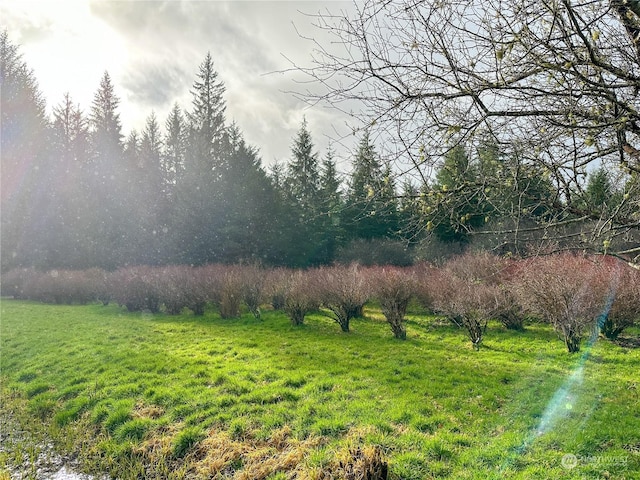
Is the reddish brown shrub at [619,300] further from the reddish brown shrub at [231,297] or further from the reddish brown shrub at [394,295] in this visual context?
the reddish brown shrub at [231,297]

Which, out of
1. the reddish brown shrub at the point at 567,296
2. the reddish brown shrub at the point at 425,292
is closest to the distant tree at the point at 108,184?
the reddish brown shrub at the point at 425,292

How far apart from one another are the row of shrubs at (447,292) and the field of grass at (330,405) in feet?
2.22

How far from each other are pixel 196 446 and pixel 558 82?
488 centimetres

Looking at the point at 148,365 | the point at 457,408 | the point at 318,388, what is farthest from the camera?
the point at 148,365

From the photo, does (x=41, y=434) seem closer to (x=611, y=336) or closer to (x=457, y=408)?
(x=457, y=408)

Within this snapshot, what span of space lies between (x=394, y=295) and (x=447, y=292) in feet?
5.25

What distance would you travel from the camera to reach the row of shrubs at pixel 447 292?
24.8 feet

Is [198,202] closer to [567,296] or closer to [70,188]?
[70,188]

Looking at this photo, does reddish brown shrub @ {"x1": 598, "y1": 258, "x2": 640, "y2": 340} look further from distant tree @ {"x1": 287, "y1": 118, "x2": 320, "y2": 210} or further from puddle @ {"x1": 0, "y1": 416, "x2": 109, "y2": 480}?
distant tree @ {"x1": 287, "y1": 118, "x2": 320, "y2": 210}

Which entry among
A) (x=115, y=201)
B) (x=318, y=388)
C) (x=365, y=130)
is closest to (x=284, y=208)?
(x=115, y=201)

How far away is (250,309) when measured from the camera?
12742 millimetres

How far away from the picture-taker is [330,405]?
474 centimetres

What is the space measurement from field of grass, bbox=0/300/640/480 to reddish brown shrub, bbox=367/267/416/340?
0.43m

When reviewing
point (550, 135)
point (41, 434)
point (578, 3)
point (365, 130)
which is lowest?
point (41, 434)
